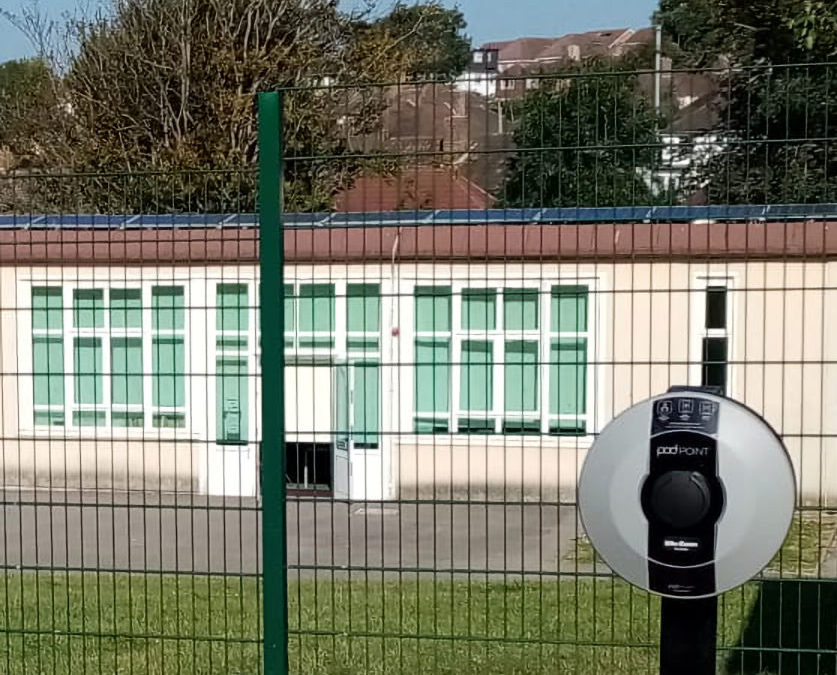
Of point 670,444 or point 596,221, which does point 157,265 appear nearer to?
point 596,221

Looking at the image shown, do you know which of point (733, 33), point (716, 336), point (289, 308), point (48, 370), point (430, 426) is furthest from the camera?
point (733, 33)

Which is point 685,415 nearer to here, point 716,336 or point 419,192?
point 716,336

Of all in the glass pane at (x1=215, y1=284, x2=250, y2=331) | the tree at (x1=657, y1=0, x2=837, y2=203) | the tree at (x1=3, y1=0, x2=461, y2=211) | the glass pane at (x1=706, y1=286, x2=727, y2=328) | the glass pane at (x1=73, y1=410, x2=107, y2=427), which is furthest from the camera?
the tree at (x1=3, y1=0, x2=461, y2=211)

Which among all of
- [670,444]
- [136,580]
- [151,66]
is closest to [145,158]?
[151,66]

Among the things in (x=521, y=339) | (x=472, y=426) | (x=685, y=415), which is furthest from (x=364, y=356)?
(x=685, y=415)

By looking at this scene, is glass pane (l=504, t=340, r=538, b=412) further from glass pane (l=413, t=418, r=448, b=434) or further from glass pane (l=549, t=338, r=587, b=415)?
glass pane (l=413, t=418, r=448, b=434)

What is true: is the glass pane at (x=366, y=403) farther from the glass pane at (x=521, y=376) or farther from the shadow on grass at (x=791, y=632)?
the shadow on grass at (x=791, y=632)

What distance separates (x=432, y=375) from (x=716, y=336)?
1.13 m

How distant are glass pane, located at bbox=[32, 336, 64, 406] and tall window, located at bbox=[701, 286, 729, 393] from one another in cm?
279

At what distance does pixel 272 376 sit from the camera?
189 inches

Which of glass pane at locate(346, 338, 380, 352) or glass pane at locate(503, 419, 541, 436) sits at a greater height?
glass pane at locate(346, 338, 380, 352)

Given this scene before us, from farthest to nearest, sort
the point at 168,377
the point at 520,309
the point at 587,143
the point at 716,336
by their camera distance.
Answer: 1. the point at 168,377
2. the point at 520,309
3. the point at 716,336
4. the point at 587,143

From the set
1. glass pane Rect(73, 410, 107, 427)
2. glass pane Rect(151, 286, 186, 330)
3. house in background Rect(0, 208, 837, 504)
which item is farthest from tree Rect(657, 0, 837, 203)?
glass pane Rect(73, 410, 107, 427)

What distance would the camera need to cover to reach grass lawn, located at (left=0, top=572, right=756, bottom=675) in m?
5.94
